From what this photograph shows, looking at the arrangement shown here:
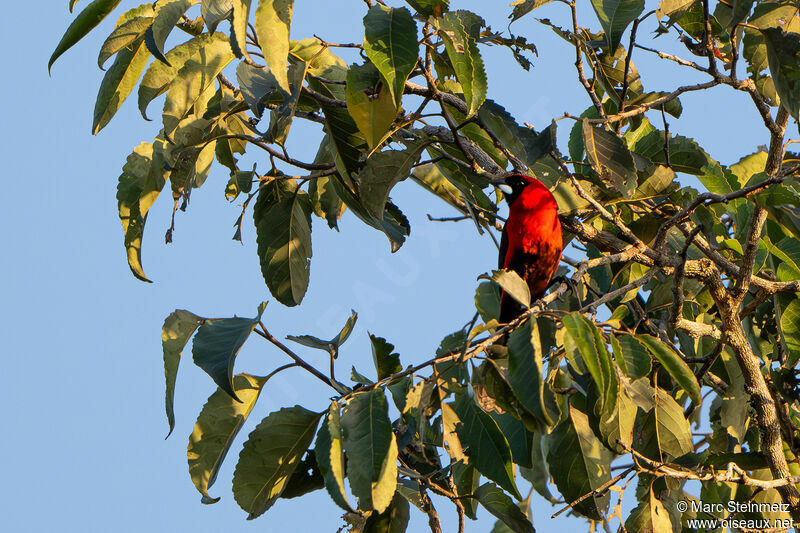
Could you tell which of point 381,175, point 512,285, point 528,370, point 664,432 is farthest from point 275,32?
point 664,432

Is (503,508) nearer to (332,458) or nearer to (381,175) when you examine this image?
(332,458)

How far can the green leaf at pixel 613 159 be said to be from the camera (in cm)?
217

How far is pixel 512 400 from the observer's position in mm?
1778

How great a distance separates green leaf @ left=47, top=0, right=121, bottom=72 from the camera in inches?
72.7

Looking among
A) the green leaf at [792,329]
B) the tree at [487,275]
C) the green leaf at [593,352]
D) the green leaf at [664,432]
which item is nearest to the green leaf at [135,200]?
the tree at [487,275]

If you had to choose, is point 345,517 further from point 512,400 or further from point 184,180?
point 184,180

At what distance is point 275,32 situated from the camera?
1.61 m

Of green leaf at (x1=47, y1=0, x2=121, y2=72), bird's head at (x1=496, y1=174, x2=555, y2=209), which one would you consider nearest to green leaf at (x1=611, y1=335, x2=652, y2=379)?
green leaf at (x1=47, y1=0, x2=121, y2=72)

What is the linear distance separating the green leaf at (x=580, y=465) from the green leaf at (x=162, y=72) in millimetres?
1484

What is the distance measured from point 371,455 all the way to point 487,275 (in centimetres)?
48

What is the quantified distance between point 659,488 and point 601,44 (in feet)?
4.64

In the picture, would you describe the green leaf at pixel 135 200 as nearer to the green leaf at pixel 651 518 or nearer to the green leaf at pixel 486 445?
the green leaf at pixel 486 445

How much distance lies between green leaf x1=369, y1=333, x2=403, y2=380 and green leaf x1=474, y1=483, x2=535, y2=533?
42 cm

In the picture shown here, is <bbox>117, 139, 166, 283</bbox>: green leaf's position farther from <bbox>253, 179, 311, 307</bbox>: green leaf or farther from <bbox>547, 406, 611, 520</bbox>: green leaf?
<bbox>547, 406, 611, 520</bbox>: green leaf
